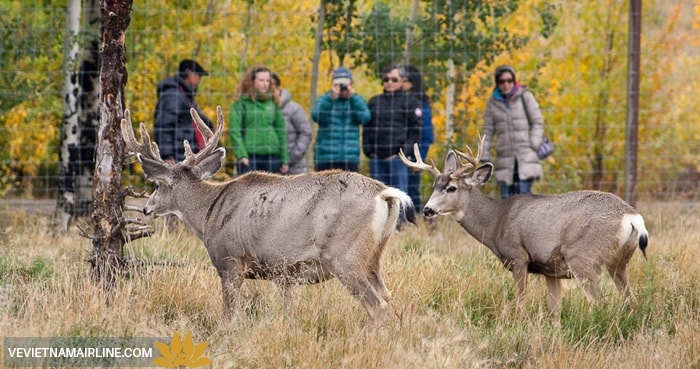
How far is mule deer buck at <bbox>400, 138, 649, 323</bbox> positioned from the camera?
8352mm

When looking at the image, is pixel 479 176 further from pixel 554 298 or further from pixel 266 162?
pixel 266 162

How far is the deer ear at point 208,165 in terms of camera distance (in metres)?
8.02

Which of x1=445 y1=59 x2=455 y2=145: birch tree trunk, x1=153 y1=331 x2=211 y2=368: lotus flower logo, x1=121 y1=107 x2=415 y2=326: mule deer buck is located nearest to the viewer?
x1=153 y1=331 x2=211 y2=368: lotus flower logo

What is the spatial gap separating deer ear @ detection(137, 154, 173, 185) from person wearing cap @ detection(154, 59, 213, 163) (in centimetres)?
365

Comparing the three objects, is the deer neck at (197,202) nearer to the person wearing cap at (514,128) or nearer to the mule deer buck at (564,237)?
the mule deer buck at (564,237)

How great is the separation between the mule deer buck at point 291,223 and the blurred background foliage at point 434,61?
15.6ft

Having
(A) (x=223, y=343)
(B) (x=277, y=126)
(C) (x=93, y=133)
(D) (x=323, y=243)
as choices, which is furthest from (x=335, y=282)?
(C) (x=93, y=133)

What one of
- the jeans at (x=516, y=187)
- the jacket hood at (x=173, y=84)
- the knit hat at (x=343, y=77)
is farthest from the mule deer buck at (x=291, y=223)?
the jeans at (x=516, y=187)

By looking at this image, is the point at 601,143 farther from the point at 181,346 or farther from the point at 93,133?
the point at 181,346

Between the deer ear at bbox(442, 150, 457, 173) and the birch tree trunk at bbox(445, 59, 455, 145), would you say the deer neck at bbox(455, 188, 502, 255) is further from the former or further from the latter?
the birch tree trunk at bbox(445, 59, 455, 145)

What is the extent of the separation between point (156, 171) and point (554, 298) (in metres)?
2.89

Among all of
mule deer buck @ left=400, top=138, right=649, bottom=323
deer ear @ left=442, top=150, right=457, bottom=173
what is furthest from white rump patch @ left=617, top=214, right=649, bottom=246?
deer ear @ left=442, top=150, right=457, bottom=173

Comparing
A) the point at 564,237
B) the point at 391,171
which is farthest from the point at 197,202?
the point at 391,171

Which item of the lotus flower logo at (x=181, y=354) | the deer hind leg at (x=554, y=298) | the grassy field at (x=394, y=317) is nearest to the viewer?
the lotus flower logo at (x=181, y=354)
